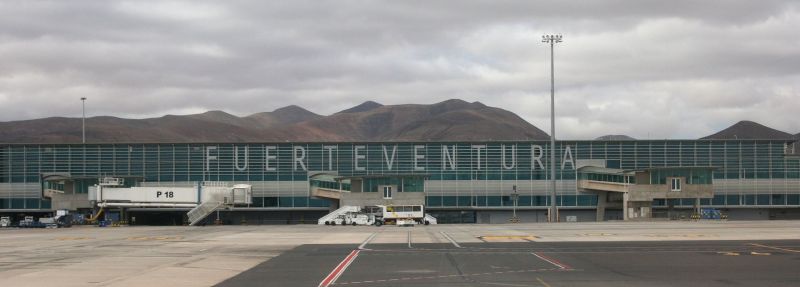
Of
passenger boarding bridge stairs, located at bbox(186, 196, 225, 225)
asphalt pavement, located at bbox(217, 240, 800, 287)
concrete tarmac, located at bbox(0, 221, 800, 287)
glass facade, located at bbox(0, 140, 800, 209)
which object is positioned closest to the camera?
asphalt pavement, located at bbox(217, 240, 800, 287)

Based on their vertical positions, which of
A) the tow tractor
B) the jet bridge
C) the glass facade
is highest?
the glass facade

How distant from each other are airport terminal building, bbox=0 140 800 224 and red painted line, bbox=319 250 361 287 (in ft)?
309

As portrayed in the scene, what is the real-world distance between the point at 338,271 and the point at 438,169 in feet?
351

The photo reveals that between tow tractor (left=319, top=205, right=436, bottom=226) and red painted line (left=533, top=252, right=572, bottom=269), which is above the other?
red painted line (left=533, top=252, right=572, bottom=269)

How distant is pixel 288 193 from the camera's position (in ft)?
458

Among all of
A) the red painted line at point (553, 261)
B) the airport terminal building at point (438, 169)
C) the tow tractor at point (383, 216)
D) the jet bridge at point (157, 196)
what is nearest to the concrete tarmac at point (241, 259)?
the red painted line at point (553, 261)

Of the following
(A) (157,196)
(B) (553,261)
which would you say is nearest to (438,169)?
(A) (157,196)

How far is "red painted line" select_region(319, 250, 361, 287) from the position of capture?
29406mm

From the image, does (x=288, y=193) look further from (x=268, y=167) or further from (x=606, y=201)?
(x=606, y=201)

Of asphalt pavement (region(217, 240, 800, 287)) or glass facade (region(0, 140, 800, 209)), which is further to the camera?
glass facade (region(0, 140, 800, 209))

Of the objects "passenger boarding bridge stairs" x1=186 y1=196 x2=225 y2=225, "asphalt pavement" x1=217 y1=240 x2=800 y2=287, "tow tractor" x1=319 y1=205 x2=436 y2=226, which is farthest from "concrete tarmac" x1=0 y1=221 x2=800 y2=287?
"passenger boarding bridge stairs" x1=186 y1=196 x2=225 y2=225

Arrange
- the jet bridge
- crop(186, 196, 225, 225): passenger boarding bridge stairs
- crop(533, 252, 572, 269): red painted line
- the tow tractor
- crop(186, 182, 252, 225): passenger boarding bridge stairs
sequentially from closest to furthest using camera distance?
crop(533, 252, 572, 269): red painted line
the tow tractor
crop(186, 196, 225, 225): passenger boarding bridge stairs
crop(186, 182, 252, 225): passenger boarding bridge stairs
the jet bridge

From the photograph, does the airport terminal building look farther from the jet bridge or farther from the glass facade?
the jet bridge

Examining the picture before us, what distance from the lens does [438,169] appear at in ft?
461
